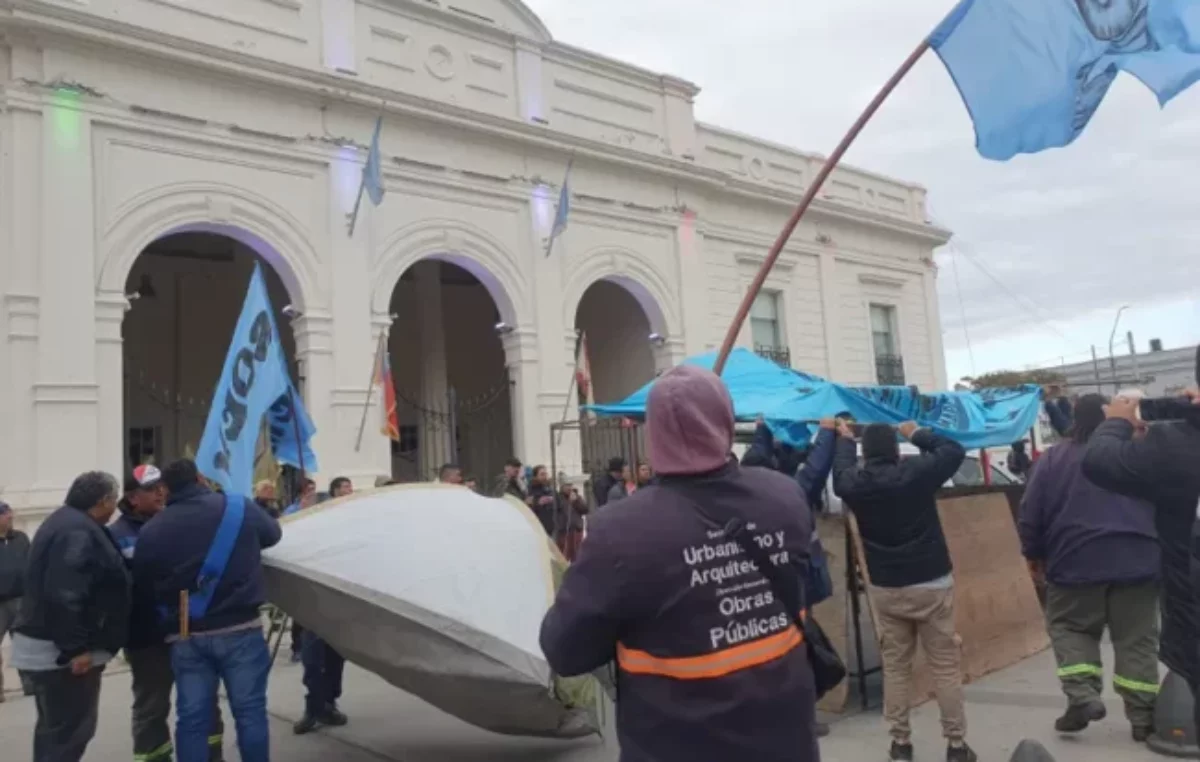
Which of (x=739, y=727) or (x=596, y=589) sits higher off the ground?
(x=596, y=589)

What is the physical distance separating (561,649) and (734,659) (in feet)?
1.42

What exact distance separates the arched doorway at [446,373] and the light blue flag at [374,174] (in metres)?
2.16

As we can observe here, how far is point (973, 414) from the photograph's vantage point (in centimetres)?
952

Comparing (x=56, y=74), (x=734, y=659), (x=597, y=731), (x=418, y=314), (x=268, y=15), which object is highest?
(x=268, y=15)

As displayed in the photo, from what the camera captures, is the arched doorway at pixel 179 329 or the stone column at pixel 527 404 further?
the arched doorway at pixel 179 329

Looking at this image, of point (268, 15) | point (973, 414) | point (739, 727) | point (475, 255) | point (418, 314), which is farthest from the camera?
point (418, 314)

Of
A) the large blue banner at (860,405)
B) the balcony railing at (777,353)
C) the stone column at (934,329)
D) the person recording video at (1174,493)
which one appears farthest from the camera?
the stone column at (934,329)

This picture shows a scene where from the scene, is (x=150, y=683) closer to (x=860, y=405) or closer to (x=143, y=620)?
(x=143, y=620)

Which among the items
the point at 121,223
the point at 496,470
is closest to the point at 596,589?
the point at 121,223

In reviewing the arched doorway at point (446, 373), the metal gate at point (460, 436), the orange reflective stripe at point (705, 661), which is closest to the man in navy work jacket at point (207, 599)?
the orange reflective stripe at point (705, 661)

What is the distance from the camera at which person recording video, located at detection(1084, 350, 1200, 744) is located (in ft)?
11.0

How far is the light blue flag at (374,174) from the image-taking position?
39.4 feet

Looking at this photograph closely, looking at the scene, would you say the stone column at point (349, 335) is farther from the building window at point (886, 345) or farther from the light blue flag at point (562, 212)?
the building window at point (886, 345)

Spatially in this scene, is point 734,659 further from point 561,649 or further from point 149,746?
point 149,746
